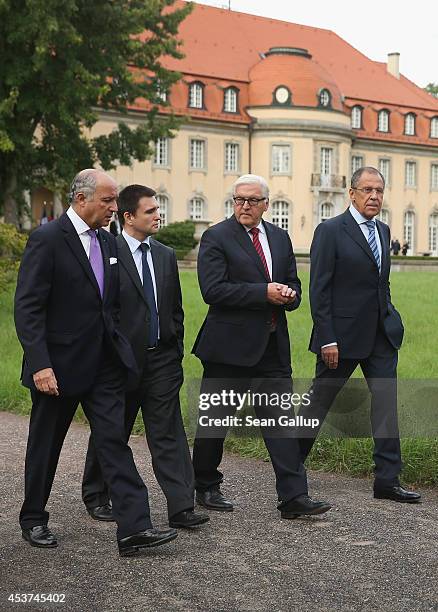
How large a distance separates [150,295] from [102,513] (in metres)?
1.29

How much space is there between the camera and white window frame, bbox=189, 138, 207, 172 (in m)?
60.7

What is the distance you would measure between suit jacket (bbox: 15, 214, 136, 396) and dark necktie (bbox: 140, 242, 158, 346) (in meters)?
0.43

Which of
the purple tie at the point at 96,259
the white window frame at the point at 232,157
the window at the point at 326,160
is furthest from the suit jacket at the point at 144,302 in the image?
the window at the point at 326,160

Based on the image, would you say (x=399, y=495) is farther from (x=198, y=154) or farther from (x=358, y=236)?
(x=198, y=154)

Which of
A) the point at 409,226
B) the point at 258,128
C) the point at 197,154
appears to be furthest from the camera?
the point at 409,226

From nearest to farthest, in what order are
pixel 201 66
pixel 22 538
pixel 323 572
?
pixel 323 572 → pixel 22 538 → pixel 201 66

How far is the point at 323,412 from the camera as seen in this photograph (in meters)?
6.73

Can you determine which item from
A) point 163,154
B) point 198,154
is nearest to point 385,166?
point 198,154

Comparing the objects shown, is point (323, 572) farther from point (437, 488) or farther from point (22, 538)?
point (437, 488)

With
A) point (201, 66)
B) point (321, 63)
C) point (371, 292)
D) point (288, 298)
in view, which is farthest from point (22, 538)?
point (321, 63)

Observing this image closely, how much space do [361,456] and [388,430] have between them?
3.06 feet

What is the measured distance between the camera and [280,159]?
61.4 meters

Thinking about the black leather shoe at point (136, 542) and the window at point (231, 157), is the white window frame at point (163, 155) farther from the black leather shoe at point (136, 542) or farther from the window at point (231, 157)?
the black leather shoe at point (136, 542)

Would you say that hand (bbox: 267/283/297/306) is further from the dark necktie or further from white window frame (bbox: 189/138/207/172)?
white window frame (bbox: 189/138/207/172)
